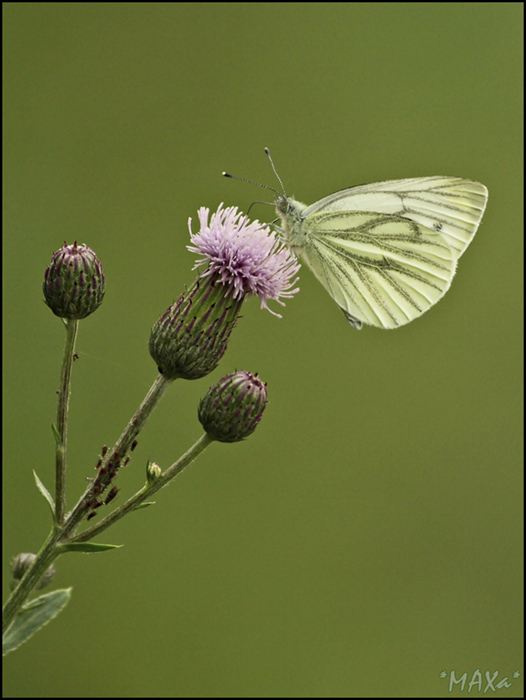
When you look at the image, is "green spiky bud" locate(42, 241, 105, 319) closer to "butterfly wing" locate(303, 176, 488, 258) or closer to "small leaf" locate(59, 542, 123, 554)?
"small leaf" locate(59, 542, 123, 554)

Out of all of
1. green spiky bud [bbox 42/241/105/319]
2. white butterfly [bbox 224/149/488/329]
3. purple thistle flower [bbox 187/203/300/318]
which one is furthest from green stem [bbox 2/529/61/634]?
white butterfly [bbox 224/149/488/329]

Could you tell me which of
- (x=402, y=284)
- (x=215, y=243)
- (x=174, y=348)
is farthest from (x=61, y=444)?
(x=402, y=284)

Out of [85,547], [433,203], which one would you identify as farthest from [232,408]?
[433,203]

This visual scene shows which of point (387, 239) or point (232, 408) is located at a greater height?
point (387, 239)

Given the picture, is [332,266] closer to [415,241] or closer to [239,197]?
[415,241]

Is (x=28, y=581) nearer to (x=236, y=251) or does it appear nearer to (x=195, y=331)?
(x=195, y=331)

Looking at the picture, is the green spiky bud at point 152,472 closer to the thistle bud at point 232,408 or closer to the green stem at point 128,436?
the green stem at point 128,436
